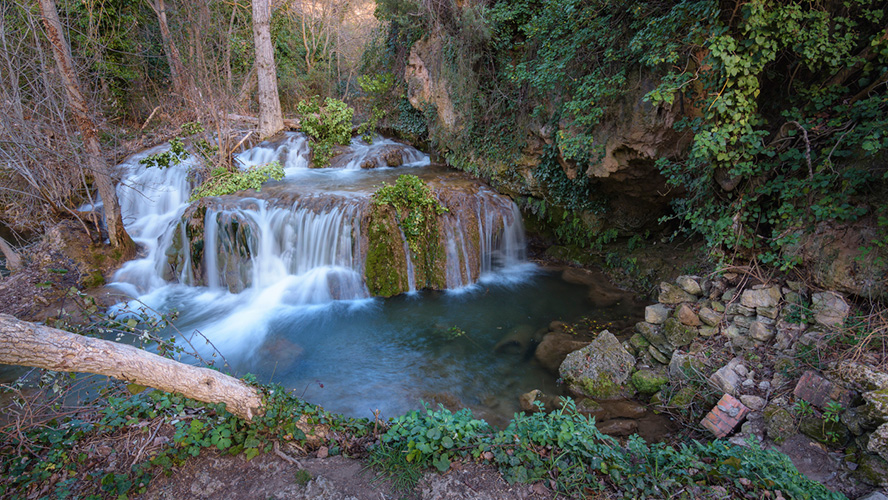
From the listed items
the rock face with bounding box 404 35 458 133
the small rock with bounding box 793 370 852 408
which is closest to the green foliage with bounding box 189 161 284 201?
the rock face with bounding box 404 35 458 133

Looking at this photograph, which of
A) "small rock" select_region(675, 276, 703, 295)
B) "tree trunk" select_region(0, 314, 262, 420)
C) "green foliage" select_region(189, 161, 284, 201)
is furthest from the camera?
"green foliage" select_region(189, 161, 284, 201)

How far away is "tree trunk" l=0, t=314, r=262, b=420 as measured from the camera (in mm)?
2119

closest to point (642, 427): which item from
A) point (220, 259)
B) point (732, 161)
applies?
point (732, 161)

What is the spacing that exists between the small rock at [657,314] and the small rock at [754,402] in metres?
1.52

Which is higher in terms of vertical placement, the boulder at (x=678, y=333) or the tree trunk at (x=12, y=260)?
the tree trunk at (x=12, y=260)

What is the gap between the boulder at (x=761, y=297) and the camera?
14.9 ft

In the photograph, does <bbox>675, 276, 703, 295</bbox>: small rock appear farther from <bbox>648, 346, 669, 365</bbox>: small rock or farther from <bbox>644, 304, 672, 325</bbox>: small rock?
<bbox>648, 346, 669, 365</bbox>: small rock

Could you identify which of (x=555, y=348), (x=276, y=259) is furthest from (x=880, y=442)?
(x=276, y=259)

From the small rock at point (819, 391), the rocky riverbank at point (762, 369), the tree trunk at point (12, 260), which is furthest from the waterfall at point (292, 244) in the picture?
the small rock at point (819, 391)

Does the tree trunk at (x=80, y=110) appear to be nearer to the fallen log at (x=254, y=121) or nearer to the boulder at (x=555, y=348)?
the fallen log at (x=254, y=121)

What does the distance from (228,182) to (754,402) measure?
9839 mm

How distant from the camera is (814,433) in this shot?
3.43 meters

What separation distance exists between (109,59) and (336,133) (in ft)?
23.8

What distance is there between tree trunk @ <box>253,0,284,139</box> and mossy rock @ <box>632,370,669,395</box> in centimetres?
1221
